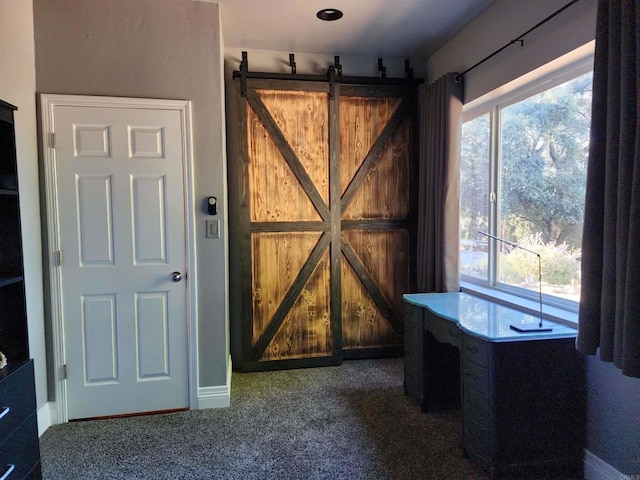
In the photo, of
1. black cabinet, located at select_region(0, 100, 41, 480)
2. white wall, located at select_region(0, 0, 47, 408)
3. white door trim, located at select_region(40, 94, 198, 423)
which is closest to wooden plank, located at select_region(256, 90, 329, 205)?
white door trim, located at select_region(40, 94, 198, 423)

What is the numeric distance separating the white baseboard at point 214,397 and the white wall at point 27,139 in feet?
3.10

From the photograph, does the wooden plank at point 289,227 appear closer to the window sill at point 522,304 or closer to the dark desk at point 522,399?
the window sill at point 522,304

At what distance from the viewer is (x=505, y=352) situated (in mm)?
2033

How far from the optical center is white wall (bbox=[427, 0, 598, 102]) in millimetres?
2160

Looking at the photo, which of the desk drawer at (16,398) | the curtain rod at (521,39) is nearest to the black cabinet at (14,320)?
the desk drawer at (16,398)

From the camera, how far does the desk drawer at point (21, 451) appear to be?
5.42 feet

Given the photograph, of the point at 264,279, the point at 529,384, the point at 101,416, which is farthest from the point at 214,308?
the point at 529,384

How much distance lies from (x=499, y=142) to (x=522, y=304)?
3.89 ft

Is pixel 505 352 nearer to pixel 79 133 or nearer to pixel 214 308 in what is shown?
pixel 214 308

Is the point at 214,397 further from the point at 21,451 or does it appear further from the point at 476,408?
the point at 476,408

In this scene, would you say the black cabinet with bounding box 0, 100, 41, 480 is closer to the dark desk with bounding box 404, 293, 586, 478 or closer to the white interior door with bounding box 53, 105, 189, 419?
the white interior door with bounding box 53, 105, 189, 419

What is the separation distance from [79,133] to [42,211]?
0.54 meters

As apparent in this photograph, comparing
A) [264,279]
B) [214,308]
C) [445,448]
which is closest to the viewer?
[445,448]

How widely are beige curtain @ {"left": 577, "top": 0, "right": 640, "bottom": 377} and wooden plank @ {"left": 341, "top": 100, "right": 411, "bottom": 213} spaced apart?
2028 mm
